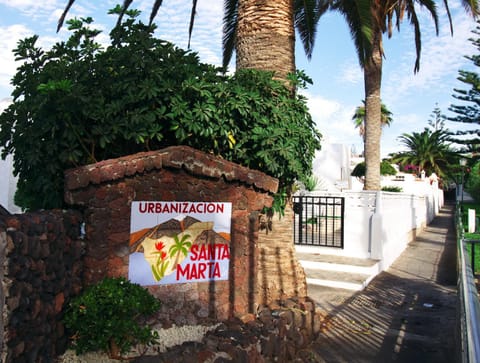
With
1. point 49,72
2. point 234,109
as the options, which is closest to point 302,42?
point 234,109

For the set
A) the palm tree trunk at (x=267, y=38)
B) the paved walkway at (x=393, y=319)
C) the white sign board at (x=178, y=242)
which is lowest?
the paved walkway at (x=393, y=319)

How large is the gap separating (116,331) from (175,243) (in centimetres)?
112

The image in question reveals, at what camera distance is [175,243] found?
4543mm

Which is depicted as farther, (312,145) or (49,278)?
(312,145)

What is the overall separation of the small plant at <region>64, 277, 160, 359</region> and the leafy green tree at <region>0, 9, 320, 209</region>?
151 centimetres

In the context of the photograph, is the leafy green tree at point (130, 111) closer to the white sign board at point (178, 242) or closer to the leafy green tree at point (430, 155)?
the white sign board at point (178, 242)

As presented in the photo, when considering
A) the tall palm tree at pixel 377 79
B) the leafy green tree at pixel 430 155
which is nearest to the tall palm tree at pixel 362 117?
the leafy green tree at pixel 430 155

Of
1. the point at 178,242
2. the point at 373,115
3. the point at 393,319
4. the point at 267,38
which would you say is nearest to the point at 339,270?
the point at 393,319

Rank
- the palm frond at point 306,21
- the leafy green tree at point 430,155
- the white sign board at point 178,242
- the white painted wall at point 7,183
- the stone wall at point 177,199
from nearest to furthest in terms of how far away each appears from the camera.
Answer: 1. the stone wall at point 177,199
2. the white sign board at point 178,242
3. the palm frond at point 306,21
4. the white painted wall at point 7,183
5. the leafy green tree at point 430,155

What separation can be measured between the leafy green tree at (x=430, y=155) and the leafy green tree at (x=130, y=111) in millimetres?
48345

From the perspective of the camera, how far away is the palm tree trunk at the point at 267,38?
6477 mm

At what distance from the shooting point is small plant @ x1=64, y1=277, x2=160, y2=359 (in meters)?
3.68

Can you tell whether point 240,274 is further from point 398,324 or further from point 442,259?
point 442,259

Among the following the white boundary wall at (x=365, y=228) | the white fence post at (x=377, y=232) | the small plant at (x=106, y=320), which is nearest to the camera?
the small plant at (x=106, y=320)
